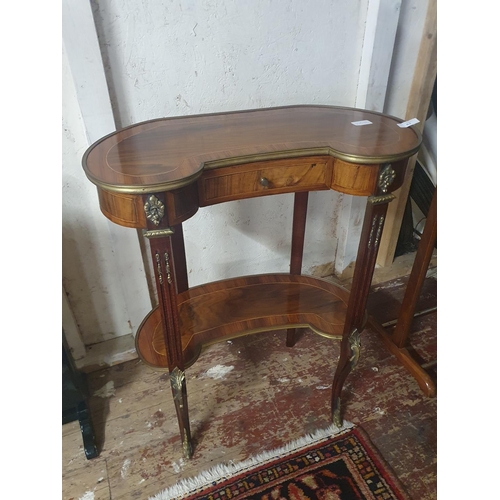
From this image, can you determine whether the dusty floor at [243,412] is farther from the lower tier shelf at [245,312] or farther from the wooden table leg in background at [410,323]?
the lower tier shelf at [245,312]

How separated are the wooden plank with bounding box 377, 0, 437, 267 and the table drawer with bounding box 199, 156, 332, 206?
103 cm

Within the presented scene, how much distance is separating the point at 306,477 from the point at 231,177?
1065mm

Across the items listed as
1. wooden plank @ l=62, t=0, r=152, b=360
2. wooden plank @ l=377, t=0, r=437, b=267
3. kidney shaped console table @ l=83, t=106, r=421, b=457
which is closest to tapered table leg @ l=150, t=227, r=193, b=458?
kidney shaped console table @ l=83, t=106, r=421, b=457

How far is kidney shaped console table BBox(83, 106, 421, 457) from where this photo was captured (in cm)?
101

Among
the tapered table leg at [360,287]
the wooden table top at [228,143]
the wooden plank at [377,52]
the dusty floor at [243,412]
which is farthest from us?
the wooden plank at [377,52]

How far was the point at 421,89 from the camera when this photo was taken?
1.87m

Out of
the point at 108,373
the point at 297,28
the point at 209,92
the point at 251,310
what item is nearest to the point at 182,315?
the point at 251,310

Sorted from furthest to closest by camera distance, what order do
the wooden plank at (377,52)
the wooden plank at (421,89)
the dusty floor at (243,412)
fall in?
the wooden plank at (421,89) → the wooden plank at (377,52) → the dusty floor at (243,412)

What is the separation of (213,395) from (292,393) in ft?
1.07

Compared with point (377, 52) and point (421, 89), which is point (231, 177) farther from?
point (421, 89)

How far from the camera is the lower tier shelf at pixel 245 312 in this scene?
145 centimetres

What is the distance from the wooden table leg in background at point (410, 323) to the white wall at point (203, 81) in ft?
1.72

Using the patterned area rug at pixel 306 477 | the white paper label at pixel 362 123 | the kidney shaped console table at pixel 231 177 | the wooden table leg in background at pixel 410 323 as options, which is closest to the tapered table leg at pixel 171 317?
the kidney shaped console table at pixel 231 177

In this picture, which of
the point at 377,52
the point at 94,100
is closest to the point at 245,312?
the point at 94,100
